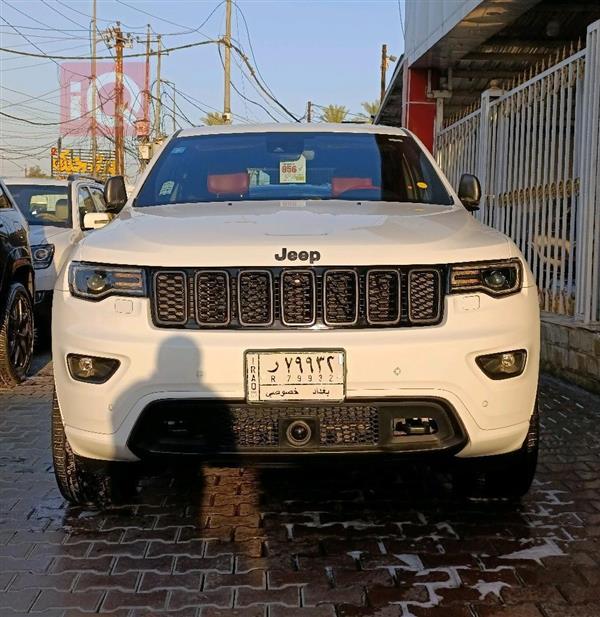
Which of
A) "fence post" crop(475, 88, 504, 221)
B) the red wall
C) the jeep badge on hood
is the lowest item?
the jeep badge on hood

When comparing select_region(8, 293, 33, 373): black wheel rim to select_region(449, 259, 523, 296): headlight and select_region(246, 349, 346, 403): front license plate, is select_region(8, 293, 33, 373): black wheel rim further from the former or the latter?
select_region(449, 259, 523, 296): headlight

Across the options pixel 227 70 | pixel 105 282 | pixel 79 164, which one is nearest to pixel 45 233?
pixel 105 282

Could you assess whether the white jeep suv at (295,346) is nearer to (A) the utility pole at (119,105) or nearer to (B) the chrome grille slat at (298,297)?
(B) the chrome grille slat at (298,297)

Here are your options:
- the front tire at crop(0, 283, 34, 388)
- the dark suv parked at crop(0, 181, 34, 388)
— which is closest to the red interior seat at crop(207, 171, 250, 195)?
the dark suv parked at crop(0, 181, 34, 388)

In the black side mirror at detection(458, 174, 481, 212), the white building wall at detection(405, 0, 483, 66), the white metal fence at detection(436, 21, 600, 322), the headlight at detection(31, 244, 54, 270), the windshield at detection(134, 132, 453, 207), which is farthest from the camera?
the white building wall at detection(405, 0, 483, 66)

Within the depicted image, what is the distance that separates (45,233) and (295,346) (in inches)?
262

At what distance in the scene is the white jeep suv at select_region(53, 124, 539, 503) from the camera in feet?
9.93

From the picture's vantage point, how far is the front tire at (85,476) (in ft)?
11.2

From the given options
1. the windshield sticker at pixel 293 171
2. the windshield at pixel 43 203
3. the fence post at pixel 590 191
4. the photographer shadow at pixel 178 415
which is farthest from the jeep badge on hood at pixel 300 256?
the windshield at pixel 43 203

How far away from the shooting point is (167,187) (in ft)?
14.7

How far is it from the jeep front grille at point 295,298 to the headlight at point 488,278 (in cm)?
8

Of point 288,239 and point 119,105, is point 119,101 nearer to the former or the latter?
point 119,105

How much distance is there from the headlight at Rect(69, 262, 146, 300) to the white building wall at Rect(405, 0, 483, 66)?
784cm

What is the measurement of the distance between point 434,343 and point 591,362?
11.9 ft
